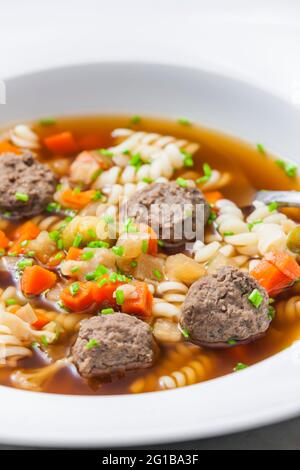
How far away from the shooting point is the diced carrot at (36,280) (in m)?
5.41

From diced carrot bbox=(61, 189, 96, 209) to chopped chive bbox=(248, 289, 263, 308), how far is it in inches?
73.0

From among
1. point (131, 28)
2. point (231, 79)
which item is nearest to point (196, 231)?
point (231, 79)

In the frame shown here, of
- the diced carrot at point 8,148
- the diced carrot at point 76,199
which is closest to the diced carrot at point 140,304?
the diced carrot at point 76,199

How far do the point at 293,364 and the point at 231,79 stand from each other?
343 cm

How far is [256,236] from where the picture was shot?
5812 mm

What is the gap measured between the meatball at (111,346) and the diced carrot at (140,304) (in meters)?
0.31

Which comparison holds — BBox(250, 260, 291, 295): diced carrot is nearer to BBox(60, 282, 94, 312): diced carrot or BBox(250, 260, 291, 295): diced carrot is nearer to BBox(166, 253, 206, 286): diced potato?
BBox(166, 253, 206, 286): diced potato

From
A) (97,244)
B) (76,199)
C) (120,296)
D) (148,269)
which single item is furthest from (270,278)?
(76,199)

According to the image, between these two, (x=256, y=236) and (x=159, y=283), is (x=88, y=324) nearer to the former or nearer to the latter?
(x=159, y=283)

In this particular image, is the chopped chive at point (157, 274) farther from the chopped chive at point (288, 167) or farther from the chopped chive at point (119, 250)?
the chopped chive at point (288, 167)

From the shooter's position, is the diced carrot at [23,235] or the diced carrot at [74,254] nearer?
the diced carrot at [74,254]

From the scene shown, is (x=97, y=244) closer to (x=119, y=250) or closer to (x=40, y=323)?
(x=119, y=250)

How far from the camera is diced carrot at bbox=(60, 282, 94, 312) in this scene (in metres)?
5.23

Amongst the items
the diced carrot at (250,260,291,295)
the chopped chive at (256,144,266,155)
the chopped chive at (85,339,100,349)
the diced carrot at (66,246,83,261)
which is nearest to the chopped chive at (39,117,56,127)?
the chopped chive at (256,144,266,155)
